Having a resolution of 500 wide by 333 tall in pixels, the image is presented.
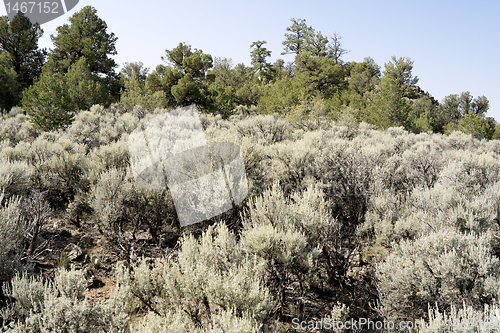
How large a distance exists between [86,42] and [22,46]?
5.44m

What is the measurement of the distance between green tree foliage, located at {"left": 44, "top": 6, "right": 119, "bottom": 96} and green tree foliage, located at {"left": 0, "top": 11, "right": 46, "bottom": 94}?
4.84ft

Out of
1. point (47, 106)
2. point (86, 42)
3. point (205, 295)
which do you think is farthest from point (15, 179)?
point (86, 42)

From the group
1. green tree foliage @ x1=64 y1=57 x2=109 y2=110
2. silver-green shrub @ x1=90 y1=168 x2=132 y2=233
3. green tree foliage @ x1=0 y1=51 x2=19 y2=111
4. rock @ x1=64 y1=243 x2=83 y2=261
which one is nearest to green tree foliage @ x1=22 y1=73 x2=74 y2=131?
green tree foliage @ x1=64 y1=57 x2=109 y2=110

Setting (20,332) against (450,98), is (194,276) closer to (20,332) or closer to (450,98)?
(20,332)

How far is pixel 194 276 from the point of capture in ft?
9.75

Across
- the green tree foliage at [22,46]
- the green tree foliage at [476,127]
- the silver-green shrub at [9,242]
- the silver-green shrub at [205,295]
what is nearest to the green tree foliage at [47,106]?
the silver-green shrub at [9,242]

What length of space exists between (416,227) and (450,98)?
50.1 metres

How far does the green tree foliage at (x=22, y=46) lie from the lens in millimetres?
24531

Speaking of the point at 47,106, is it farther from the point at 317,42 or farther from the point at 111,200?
the point at 317,42

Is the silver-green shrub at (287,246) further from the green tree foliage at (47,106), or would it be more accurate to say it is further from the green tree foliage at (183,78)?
the green tree foliage at (183,78)

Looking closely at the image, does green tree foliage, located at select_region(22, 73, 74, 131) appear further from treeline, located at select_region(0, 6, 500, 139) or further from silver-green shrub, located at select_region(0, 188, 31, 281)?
silver-green shrub, located at select_region(0, 188, 31, 281)

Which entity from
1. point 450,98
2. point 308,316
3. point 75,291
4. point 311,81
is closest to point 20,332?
point 75,291

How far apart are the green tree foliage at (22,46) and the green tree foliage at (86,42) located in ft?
4.84

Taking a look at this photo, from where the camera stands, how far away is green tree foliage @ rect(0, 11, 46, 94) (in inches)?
966
